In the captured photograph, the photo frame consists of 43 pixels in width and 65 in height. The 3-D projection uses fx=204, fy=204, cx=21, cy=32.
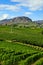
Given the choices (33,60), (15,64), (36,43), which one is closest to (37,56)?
(33,60)

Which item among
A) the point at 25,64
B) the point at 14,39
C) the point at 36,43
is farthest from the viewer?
the point at 14,39

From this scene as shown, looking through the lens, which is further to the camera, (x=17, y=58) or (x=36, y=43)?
(x=36, y=43)

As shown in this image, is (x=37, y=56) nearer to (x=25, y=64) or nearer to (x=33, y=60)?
(x=33, y=60)

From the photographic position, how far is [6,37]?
82.5m

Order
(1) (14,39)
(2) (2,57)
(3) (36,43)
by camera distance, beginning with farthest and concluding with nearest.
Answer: (1) (14,39), (3) (36,43), (2) (2,57)

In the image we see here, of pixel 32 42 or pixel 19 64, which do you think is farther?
pixel 32 42

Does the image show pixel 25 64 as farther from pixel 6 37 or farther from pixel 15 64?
pixel 6 37

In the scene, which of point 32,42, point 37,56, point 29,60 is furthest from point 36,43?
point 29,60

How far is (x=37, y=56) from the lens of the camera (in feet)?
125

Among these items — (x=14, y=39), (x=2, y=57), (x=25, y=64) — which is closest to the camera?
(x=25, y=64)

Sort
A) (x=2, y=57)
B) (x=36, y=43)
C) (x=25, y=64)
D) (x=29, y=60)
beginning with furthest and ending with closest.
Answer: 1. (x=36, y=43)
2. (x=2, y=57)
3. (x=29, y=60)
4. (x=25, y=64)

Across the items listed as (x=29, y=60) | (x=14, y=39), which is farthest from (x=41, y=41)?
(x=29, y=60)

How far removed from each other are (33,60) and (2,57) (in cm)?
628

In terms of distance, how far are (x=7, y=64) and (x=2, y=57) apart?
5306 millimetres
